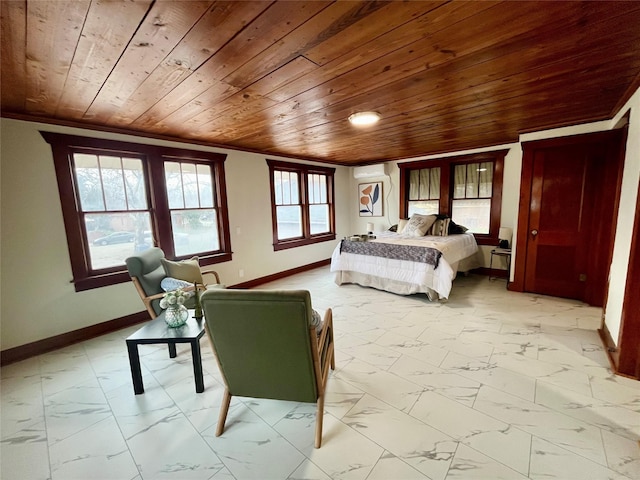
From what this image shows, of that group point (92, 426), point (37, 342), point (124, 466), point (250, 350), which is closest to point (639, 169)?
point (250, 350)

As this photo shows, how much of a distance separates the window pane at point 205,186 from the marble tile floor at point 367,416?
2.16 meters

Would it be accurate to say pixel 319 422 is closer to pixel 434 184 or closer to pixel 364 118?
pixel 364 118

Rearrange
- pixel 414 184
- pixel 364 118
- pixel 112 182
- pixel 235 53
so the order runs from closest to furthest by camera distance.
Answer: pixel 235 53 < pixel 364 118 < pixel 112 182 < pixel 414 184

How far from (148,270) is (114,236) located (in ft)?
3.08

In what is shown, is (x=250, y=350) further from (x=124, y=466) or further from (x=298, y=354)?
(x=124, y=466)

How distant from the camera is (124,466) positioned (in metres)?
1.49

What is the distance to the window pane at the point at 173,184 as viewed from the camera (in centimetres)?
368

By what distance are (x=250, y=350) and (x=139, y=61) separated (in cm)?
193

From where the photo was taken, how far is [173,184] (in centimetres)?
375

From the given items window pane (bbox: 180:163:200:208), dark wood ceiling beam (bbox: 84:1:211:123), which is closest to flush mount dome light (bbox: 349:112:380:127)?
dark wood ceiling beam (bbox: 84:1:211:123)

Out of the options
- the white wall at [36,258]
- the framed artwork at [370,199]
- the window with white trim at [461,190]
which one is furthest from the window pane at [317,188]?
the white wall at [36,258]

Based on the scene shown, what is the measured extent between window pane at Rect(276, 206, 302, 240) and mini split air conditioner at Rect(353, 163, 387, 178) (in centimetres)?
175

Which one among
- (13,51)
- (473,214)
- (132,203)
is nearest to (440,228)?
(473,214)

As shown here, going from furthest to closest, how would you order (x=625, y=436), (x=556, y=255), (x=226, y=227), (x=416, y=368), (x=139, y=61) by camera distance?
(x=226, y=227) < (x=556, y=255) < (x=416, y=368) < (x=139, y=61) < (x=625, y=436)
